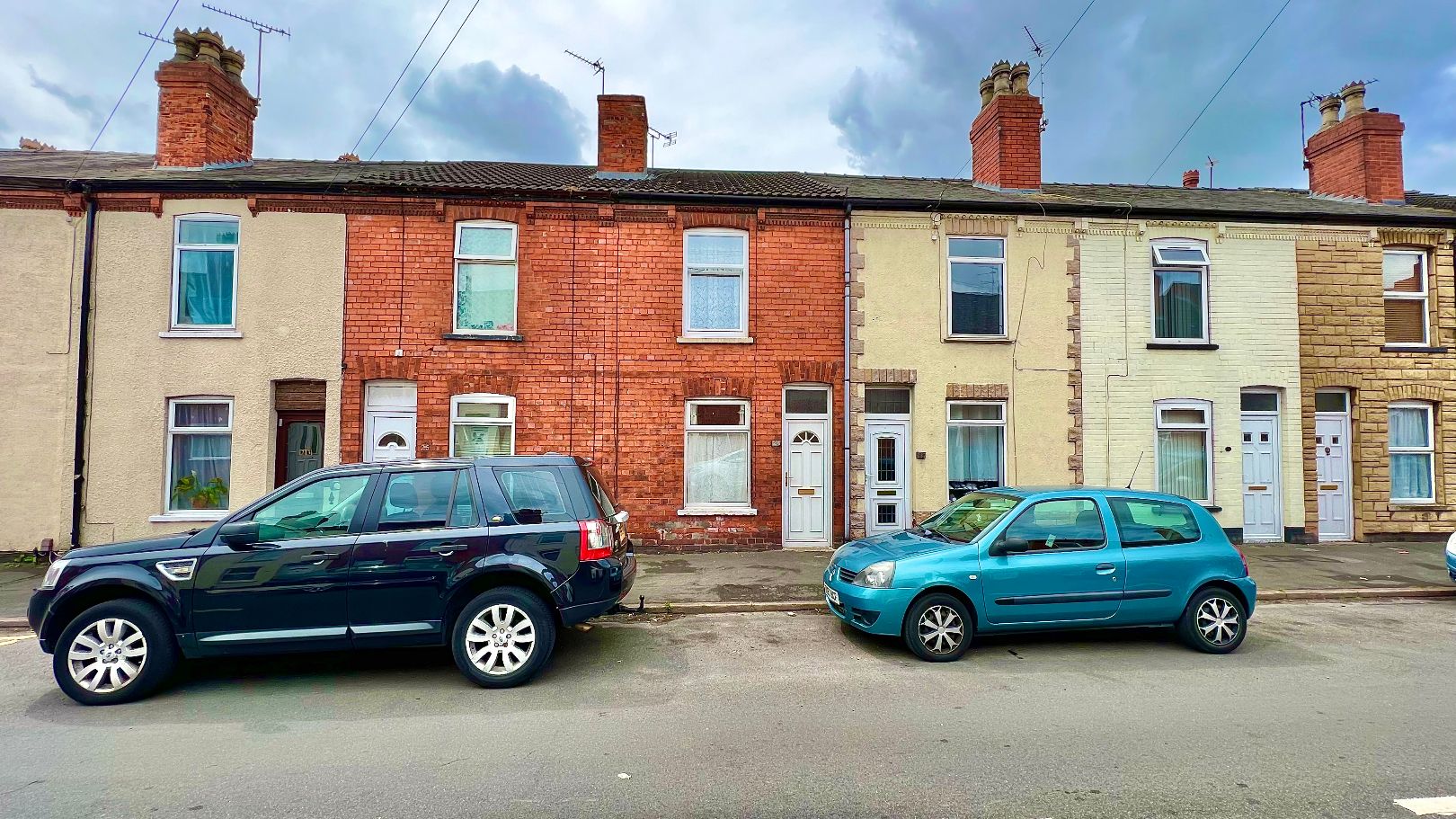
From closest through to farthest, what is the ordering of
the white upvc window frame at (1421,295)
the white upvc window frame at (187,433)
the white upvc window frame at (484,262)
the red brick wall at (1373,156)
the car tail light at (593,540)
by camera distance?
1. the car tail light at (593,540)
2. the white upvc window frame at (187,433)
3. the white upvc window frame at (484,262)
4. the white upvc window frame at (1421,295)
5. the red brick wall at (1373,156)

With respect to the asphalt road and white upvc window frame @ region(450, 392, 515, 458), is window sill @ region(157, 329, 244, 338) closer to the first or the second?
white upvc window frame @ region(450, 392, 515, 458)

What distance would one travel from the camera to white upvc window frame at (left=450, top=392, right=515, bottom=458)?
10.8m

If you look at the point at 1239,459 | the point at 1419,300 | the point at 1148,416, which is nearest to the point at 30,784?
the point at 1148,416

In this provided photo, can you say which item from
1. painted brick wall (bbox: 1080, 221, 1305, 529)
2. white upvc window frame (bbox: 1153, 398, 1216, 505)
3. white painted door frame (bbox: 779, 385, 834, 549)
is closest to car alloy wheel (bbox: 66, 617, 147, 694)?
white painted door frame (bbox: 779, 385, 834, 549)

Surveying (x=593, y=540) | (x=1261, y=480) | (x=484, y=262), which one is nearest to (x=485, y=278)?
(x=484, y=262)

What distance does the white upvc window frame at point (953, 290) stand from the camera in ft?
37.8

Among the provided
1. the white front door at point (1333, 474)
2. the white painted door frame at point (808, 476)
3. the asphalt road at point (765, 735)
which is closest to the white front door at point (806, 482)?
the white painted door frame at point (808, 476)

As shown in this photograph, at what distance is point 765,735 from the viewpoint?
171 inches

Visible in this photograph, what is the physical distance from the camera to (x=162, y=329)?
34.3 feet

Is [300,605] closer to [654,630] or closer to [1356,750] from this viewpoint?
[654,630]

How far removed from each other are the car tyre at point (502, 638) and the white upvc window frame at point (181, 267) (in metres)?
8.20

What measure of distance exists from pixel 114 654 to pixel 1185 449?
47.0ft

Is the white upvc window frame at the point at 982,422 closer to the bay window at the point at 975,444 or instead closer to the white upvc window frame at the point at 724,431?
the bay window at the point at 975,444

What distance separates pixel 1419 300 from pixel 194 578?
60.6ft
